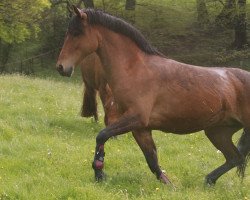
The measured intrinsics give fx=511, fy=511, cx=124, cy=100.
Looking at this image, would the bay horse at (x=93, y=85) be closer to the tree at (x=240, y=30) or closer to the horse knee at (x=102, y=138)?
the horse knee at (x=102, y=138)

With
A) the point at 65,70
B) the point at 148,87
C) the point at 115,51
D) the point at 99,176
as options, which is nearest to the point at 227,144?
the point at 148,87

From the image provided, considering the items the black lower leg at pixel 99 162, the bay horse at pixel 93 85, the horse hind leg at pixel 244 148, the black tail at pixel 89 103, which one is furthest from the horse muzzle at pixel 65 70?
the black tail at pixel 89 103

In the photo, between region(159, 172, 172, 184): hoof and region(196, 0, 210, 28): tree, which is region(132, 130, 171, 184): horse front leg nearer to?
region(159, 172, 172, 184): hoof

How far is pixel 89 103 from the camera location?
12547 mm

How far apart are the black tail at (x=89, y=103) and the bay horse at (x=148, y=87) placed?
4778mm

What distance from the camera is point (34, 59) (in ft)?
118

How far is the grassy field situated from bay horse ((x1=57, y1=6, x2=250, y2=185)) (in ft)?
1.44

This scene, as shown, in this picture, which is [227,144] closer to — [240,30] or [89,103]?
[89,103]

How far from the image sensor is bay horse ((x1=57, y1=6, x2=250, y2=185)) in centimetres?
736

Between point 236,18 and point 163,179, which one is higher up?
point 163,179

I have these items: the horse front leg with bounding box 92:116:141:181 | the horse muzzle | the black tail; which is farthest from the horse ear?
the black tail

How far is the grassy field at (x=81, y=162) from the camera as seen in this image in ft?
23.0

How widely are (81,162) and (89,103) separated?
12.8ft

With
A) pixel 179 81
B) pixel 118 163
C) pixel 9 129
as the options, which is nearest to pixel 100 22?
pixel 179 81
